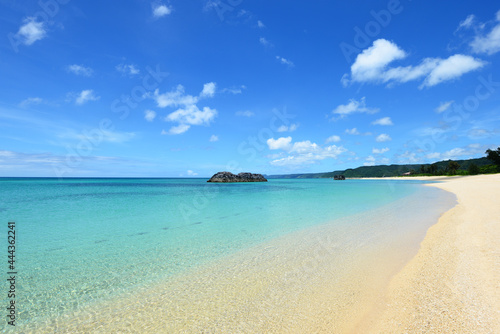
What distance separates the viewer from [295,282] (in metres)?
6.57

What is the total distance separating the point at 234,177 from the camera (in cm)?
12381

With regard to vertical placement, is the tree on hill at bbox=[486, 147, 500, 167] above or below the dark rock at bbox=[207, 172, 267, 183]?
above

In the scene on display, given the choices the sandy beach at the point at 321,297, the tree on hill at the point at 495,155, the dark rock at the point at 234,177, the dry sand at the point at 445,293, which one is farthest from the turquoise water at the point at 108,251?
the tree on hill at the point at 495,155

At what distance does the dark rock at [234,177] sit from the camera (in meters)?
120

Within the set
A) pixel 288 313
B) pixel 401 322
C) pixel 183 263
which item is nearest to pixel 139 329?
pixel 288 313

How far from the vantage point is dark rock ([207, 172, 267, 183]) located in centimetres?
11981

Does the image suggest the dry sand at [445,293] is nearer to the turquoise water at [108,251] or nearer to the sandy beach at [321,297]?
the sandy beach at [321,297]

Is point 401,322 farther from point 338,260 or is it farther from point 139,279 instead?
point 139,279

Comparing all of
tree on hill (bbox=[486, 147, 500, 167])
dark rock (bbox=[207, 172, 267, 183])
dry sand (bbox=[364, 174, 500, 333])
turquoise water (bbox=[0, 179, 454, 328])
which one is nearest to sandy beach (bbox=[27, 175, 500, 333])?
dry sand (bbox=[364, 174, 500, 333])

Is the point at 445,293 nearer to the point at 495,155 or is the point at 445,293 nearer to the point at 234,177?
the point at 234,177

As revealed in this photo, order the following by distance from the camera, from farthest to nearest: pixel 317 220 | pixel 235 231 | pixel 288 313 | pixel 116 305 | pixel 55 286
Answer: pixel 317 220 → pixel 235 231 → pixel 55 286 → pixel 116 305 → pixel 288 313

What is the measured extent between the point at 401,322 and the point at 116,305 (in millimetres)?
6329

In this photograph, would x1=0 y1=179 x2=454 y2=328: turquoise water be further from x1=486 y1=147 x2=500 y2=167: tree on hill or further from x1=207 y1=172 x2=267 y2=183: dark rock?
x1=486 y1=147 x2=500 y2=167: tree on hill

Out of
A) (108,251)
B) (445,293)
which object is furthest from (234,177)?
(445,293)
